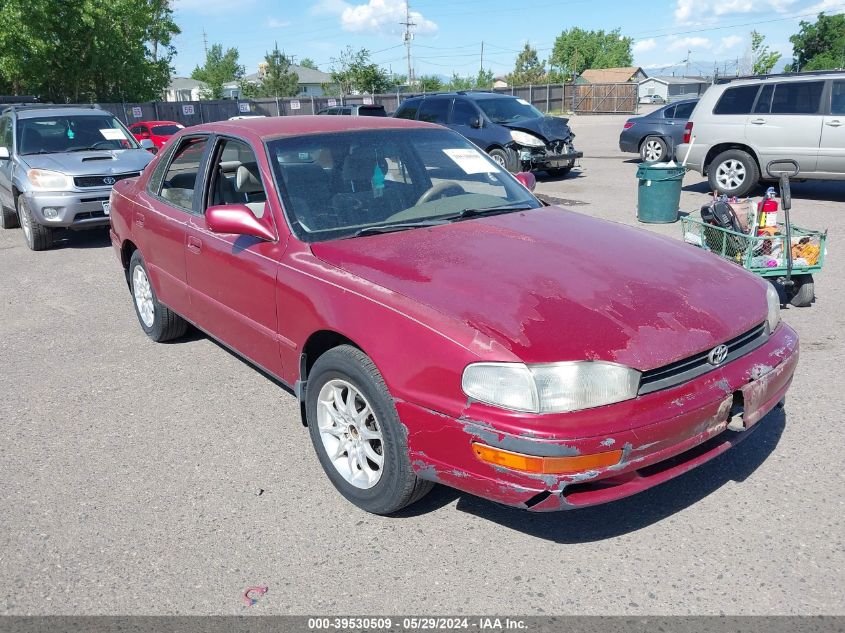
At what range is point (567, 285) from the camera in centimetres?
298

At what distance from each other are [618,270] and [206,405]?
2.75 m

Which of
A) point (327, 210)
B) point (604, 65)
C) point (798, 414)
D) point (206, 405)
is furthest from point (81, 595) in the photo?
point (604, 65)

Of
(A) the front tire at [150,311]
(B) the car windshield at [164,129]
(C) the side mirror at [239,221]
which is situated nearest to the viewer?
(C) the side mirror at [239,221]

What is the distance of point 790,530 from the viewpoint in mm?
2994

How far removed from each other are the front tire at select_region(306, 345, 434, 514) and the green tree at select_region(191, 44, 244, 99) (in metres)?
74.1

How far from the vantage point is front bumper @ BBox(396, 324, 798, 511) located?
8.23ft

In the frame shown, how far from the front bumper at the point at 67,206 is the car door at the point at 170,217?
14.4 ft

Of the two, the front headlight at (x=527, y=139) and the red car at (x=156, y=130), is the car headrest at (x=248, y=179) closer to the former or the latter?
the front headlight at (x=527, y=139)

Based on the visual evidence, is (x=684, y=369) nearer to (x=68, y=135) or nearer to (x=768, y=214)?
(x=768, y=214)

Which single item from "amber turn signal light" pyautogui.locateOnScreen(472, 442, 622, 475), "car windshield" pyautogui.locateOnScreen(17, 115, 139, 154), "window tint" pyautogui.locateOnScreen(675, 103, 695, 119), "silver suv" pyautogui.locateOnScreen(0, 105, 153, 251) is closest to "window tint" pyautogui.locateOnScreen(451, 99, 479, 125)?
"window tint" pyautogui.locateOnScreen(675, 103, 695, 119)

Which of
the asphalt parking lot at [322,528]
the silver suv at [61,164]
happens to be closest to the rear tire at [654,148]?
the silver suv at [61,164]

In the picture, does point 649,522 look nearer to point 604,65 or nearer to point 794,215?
point 794,215

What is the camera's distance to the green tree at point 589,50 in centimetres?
11081

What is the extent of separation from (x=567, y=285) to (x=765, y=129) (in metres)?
9.42
